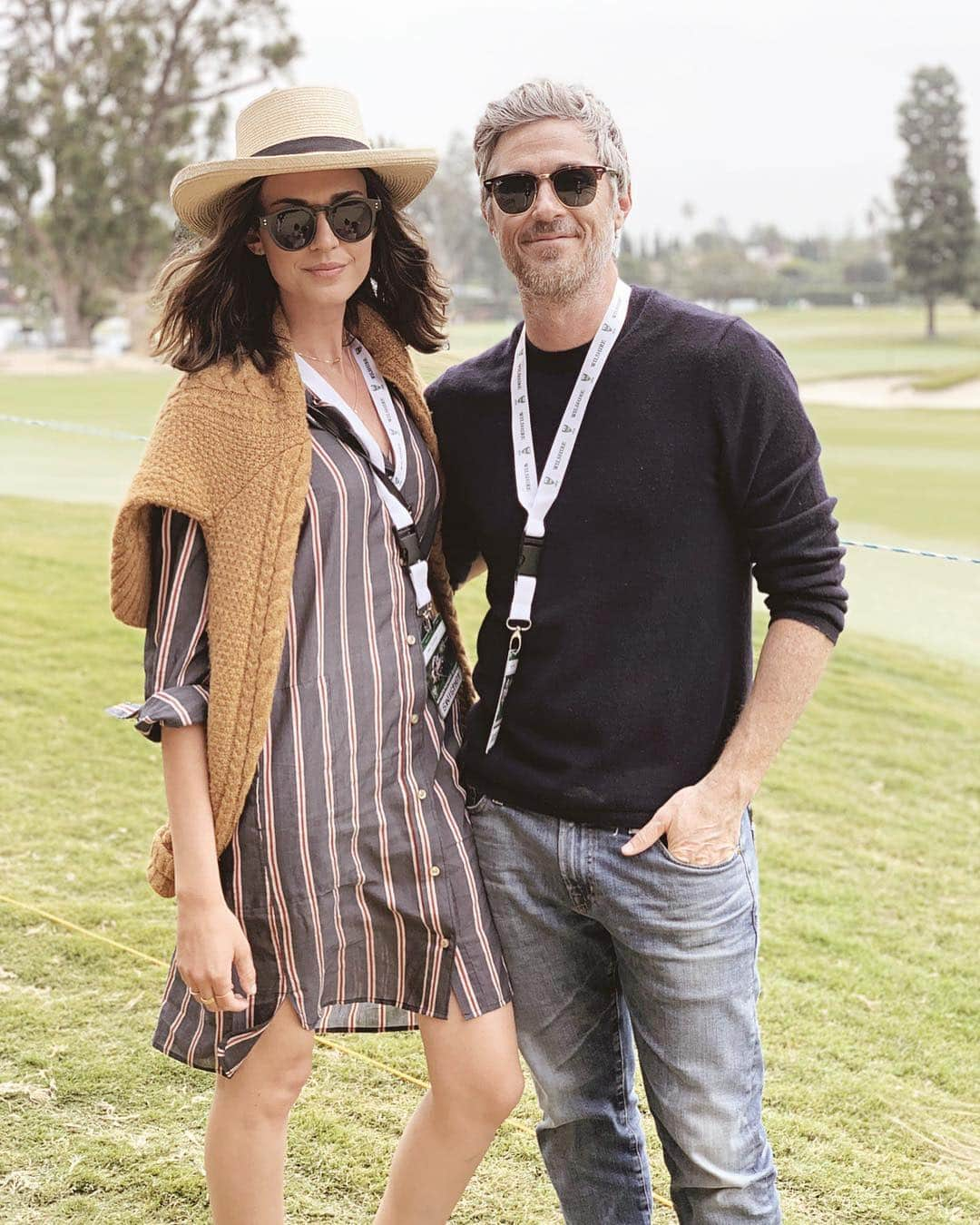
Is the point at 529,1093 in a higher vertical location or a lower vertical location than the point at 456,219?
lower

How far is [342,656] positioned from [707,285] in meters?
76.9

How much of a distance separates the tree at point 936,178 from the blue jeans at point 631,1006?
53.7m

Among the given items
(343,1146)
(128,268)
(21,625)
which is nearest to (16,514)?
(21,625)

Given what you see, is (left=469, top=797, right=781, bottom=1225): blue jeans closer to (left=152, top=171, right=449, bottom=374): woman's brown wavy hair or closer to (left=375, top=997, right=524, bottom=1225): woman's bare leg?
(left=375, top=997, right=524, bottom=1225): woman's bare leg

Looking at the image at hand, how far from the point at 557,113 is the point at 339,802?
3.52ft

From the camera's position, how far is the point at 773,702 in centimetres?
211

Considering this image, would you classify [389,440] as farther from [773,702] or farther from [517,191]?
[773,702]

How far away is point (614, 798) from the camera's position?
214 centimetres

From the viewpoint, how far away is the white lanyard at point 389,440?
221 centimetres

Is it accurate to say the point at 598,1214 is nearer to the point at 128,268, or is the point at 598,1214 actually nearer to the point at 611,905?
the point at 611,905

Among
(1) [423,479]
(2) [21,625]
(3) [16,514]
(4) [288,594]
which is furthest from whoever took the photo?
(3) [16,514]

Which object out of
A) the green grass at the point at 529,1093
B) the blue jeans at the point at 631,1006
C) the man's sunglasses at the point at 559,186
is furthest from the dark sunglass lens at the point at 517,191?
the blue jeans at the point at 631,1006

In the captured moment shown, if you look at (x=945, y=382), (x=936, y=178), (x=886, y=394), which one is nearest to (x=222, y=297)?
(x=945, y=382)

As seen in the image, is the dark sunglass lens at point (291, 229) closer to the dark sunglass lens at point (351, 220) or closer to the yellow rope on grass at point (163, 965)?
the dark sunglass lens at point (351, 220)
